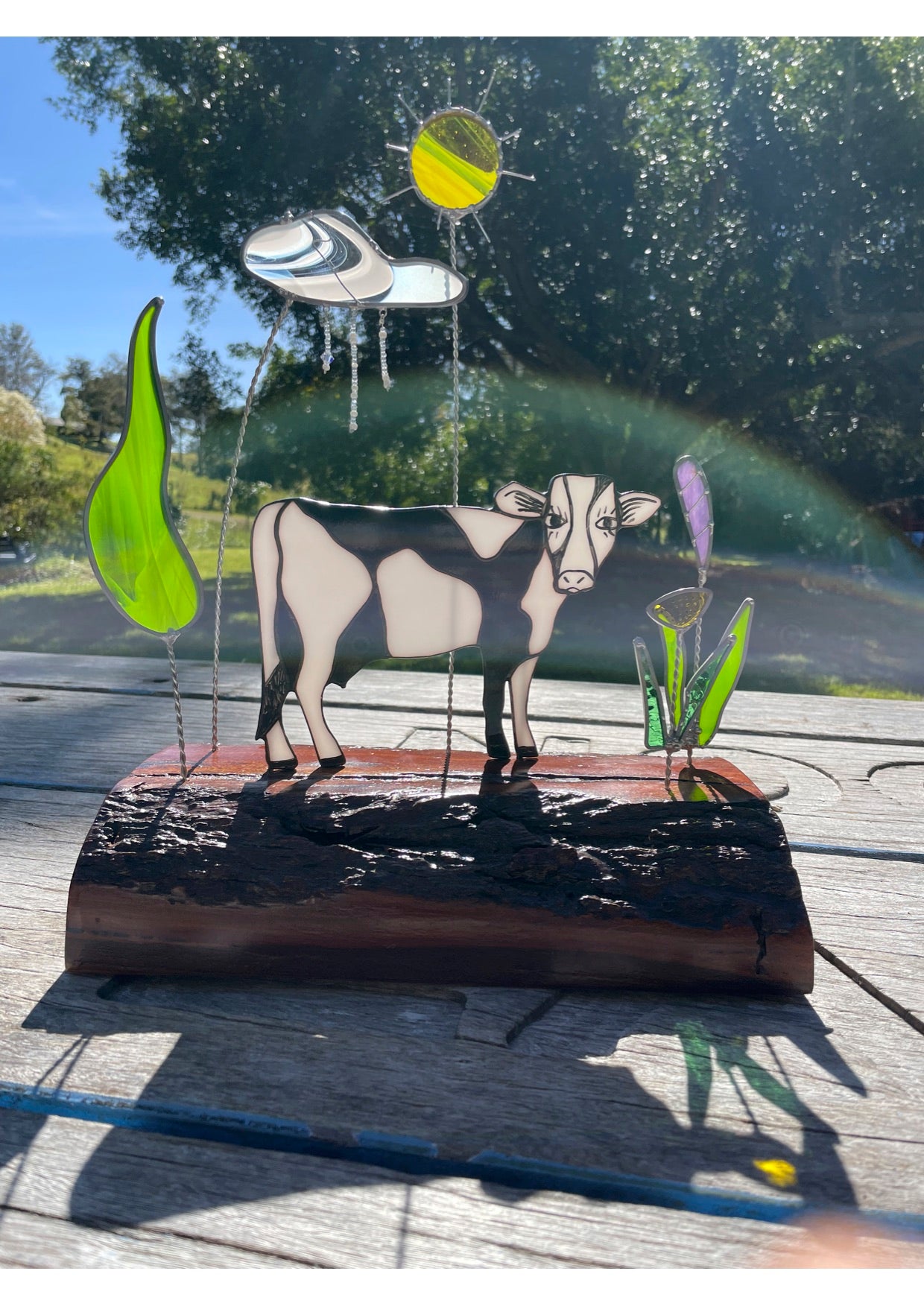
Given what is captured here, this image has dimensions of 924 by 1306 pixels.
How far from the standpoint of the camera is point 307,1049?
1240 millimetres

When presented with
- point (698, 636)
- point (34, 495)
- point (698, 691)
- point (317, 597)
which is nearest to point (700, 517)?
point (698, 636)

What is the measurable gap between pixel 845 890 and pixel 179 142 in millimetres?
5641

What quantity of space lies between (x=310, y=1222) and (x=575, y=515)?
3.87ft

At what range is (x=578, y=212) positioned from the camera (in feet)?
18.9

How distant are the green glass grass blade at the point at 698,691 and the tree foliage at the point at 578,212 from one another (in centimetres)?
459

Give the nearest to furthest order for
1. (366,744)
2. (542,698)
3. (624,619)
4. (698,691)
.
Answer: (698,691), (366,744), (542,698), (624,619)

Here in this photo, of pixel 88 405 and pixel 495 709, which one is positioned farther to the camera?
pixel 88 405

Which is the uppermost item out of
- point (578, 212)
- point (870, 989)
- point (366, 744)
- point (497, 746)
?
point (578, 212)

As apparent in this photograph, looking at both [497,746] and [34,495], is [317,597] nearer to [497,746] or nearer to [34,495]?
[497,746]

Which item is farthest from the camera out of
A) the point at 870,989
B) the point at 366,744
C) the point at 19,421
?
the point at 19,421

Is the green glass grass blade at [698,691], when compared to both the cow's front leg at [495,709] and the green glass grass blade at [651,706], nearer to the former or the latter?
the green glass grass blade at [651,706]

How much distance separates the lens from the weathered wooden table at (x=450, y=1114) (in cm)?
93

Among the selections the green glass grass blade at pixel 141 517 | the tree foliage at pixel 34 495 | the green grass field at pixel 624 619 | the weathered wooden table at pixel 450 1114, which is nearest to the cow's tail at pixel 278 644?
the green glass grass blade at pixel 141 517

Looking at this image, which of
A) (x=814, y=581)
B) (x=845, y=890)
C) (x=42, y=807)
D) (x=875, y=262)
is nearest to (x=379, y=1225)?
(x=845, y=890)
